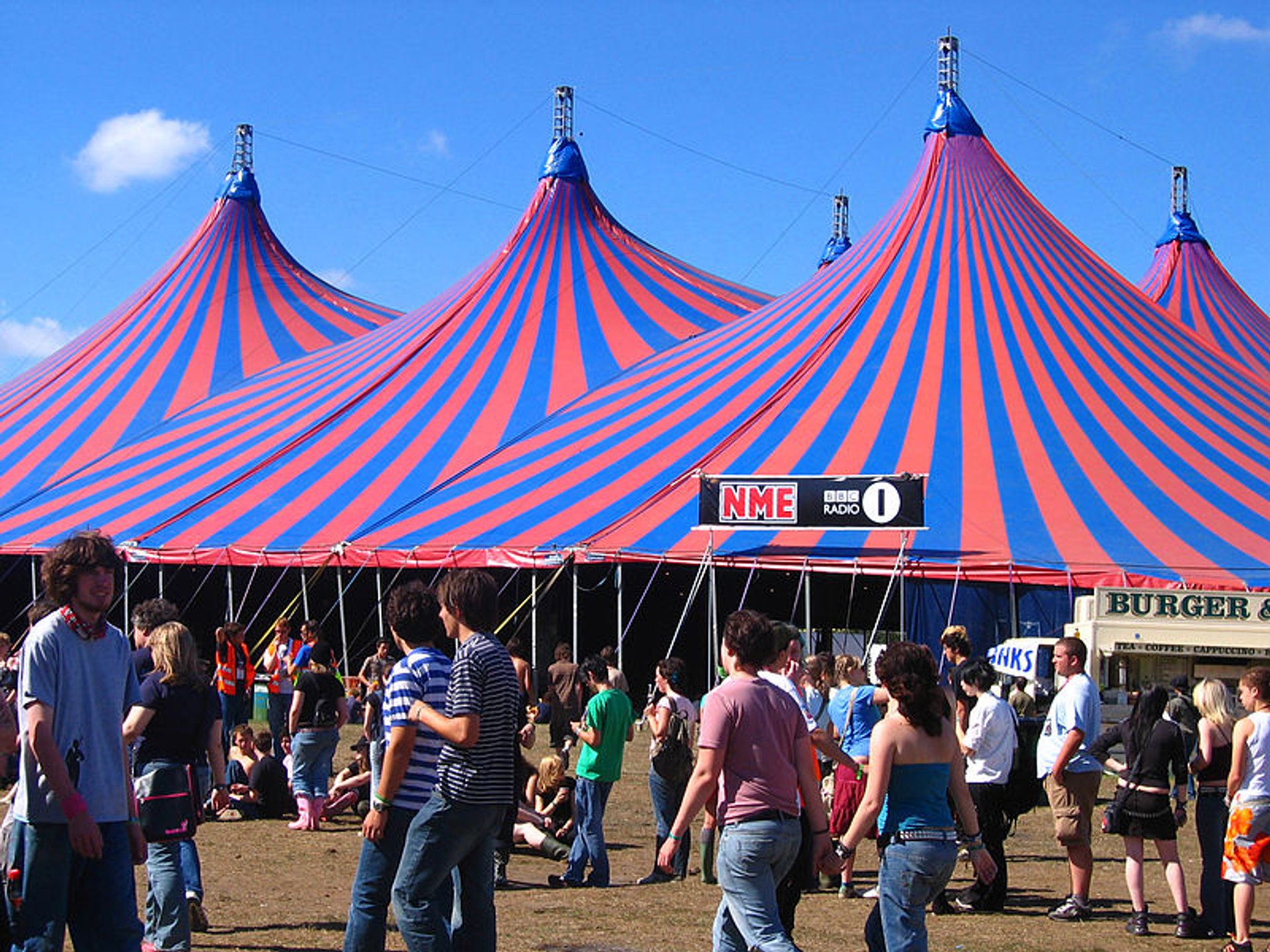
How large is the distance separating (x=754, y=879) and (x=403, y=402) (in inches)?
552

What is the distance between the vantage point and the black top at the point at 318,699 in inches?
332

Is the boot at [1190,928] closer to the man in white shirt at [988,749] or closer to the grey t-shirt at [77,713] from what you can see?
the man in white shirt at [988,749]

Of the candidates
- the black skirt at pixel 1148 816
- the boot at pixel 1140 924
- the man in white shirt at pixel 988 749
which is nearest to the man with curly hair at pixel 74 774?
the man in white shirt at pixel 988 749

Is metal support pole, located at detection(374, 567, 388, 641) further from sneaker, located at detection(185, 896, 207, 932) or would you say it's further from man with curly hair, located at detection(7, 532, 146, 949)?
man with curly hair, located at detection(7, 532, 146, 949)

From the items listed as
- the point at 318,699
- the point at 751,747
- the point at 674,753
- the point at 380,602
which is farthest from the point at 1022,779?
the point at 380,602

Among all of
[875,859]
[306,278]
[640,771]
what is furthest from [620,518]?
[306,278]

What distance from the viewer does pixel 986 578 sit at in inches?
502

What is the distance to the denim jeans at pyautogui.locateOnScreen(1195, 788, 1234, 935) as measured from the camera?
6.32 metres

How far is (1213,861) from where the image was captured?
6355 mm

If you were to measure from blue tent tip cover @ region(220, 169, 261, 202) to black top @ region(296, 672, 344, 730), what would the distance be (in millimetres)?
16663

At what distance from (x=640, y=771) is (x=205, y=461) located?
8.02m

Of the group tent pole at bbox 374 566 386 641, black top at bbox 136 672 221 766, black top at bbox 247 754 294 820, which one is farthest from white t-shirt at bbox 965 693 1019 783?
tent pole at bbox 374 566 386 641

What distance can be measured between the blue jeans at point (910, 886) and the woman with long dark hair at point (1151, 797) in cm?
211

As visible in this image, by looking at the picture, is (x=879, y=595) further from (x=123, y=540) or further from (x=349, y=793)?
(x=349, y=793)
